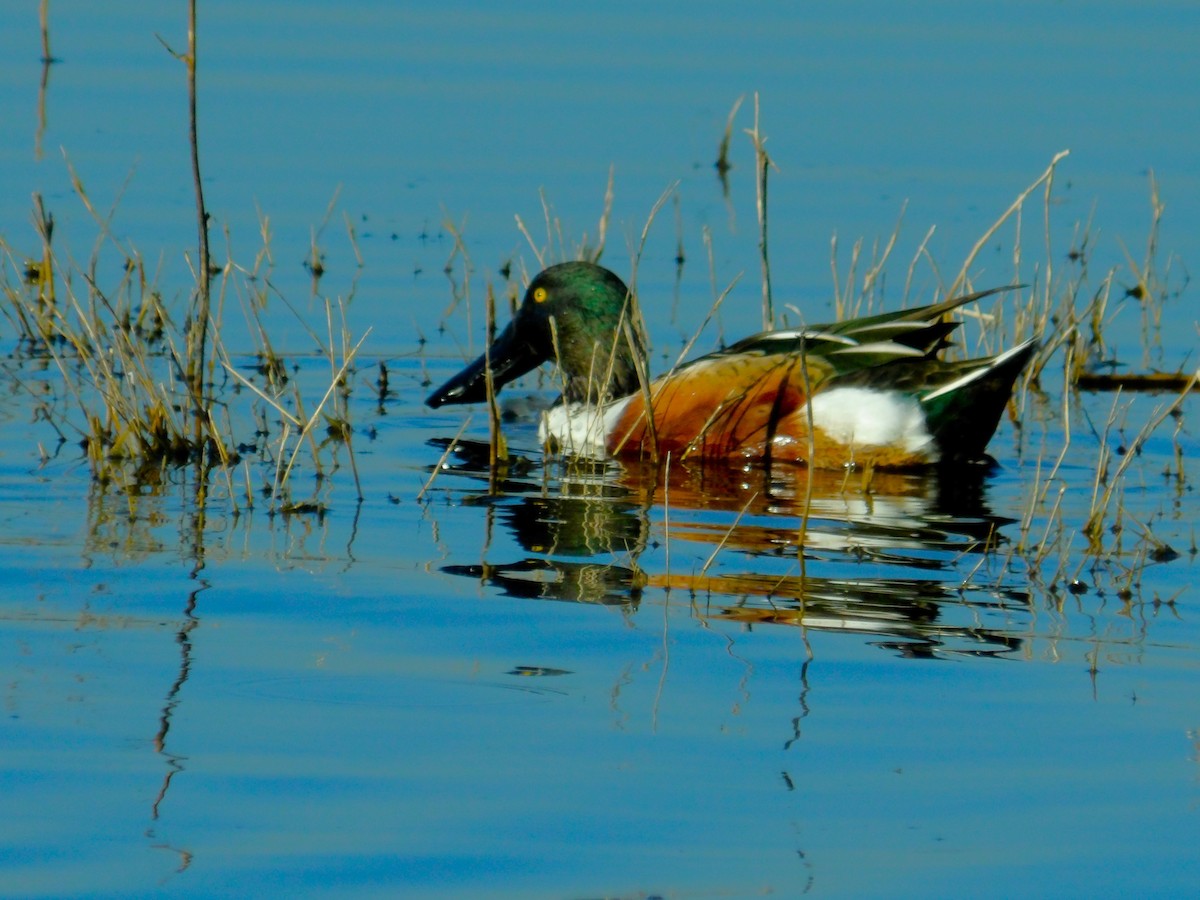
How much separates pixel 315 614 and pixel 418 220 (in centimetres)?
660

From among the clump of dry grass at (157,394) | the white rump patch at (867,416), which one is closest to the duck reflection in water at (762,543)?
the white rump patch at (867,416)

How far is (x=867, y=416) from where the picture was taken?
7379 millimetres

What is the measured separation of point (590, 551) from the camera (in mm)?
5871

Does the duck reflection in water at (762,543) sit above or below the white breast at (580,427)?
below

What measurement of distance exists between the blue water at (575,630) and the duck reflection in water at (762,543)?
0.02m

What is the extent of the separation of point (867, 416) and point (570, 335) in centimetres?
171

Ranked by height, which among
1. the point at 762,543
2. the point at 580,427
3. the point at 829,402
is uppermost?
the point at 829,402

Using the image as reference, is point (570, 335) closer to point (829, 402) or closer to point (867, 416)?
point (829, 402)

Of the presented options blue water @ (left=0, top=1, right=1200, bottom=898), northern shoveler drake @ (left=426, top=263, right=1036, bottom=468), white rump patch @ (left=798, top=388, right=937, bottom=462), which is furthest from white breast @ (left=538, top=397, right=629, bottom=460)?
white rump patch @ (left=798, top=388, right=937, bottom=462)

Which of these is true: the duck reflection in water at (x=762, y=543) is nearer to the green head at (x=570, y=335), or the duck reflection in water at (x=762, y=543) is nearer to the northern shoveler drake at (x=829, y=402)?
the northern shoveler drake at (x=829, y=402)

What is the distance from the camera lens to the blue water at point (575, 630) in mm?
3557

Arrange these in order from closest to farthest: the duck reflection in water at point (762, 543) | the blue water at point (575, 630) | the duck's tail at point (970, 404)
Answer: the blue water at point (575, 630) → the duck reflection in water at point (762, 543) → the duck's tail at point (970, 404)

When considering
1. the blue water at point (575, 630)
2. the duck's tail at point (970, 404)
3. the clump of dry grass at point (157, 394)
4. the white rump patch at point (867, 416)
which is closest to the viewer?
the blue water at point (575, 630)

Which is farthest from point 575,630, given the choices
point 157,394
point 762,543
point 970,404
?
point 970,404
